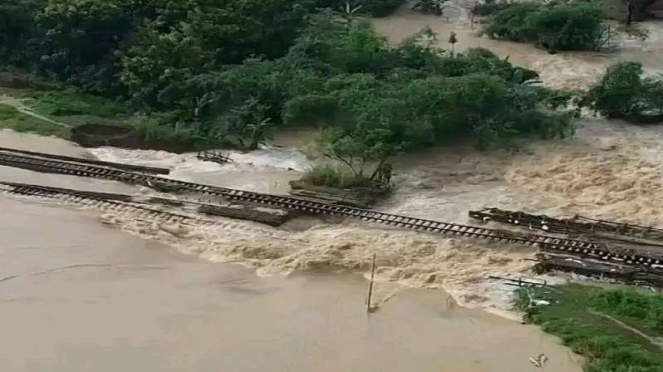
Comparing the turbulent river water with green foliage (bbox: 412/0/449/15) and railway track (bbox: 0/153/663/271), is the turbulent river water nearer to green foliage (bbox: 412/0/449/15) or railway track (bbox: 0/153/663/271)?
railway track (bbox: 0/153/663/271)

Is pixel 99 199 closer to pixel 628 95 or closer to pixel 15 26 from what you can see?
pixel 15 26

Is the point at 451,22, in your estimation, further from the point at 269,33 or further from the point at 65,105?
the point at 65,105

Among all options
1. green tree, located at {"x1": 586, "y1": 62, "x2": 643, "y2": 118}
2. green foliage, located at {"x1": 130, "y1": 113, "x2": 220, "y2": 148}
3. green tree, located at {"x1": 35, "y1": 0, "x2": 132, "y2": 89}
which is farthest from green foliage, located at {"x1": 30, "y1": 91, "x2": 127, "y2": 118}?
green tree, located at {"x1": 586, "y1": 62, "x2": 643, "y2": 118}

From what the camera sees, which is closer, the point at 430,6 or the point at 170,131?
the point at 170,131

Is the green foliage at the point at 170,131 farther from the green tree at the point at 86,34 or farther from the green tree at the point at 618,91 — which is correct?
the green tree at the point at 618,91

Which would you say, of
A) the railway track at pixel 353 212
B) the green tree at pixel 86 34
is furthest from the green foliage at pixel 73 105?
the railway track at pixel 353 212

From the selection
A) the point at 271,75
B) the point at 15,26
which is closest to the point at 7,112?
the point at 15,26
